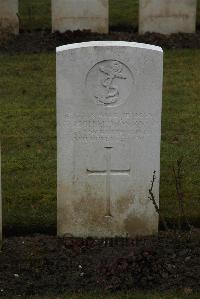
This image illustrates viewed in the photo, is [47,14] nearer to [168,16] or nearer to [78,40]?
[78,40]

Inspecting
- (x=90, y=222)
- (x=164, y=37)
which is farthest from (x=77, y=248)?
(x=164, y=37)

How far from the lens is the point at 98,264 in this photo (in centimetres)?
645

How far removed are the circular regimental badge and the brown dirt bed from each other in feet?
3.86

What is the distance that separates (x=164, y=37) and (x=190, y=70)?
1.48 m

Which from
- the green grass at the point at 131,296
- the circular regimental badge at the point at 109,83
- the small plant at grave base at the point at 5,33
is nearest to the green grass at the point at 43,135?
the small plant at grave base at the point at 5,33

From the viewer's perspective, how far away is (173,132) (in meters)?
9.82

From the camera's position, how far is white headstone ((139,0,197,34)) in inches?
539

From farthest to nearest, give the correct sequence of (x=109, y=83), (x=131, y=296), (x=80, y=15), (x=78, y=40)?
1. (x=80, y=15)
2. (x=78, y=40)
3. (x=109, y=83)
4. (x=131, y=296)

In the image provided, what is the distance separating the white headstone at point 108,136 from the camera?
6746mm

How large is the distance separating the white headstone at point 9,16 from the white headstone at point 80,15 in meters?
0.64

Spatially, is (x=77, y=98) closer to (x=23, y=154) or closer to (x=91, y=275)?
(x=91, y=275)

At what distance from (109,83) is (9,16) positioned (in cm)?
739

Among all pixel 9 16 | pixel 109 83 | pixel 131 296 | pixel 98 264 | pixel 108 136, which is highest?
pixel 9 16

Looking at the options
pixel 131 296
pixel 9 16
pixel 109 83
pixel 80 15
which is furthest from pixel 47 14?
pixel 131 296
